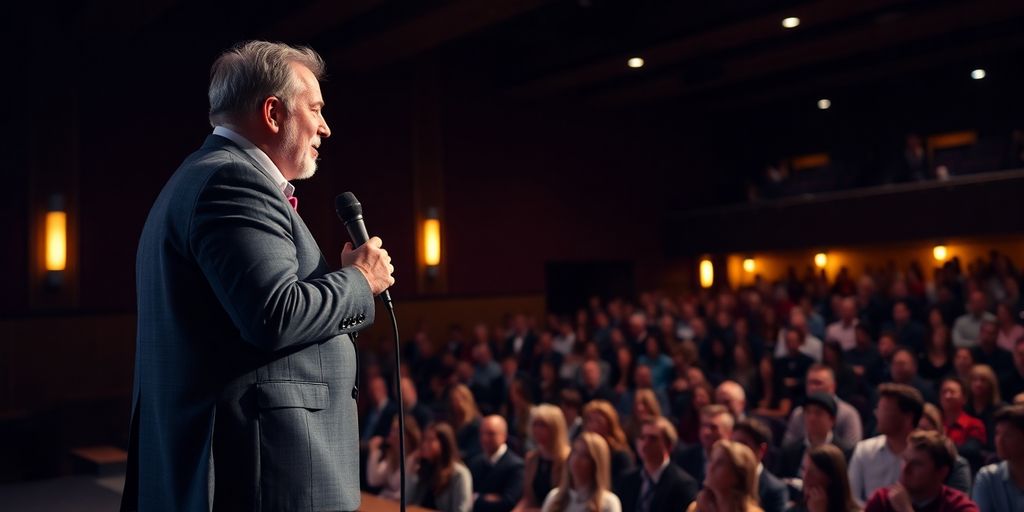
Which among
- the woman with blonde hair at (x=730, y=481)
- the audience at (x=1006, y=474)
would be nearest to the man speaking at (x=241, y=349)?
the woman with blonde hair at (x=730, y=481)

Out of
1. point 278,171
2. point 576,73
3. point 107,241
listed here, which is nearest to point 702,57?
point 576,73

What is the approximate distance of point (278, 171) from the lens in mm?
1166

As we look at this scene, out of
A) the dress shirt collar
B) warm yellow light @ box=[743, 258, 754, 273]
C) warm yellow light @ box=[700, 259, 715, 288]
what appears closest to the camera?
the dress shirt collar

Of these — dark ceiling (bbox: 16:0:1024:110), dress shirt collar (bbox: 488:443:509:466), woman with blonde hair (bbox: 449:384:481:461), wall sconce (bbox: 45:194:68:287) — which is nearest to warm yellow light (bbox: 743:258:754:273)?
dark ceiling (bbox: 16:0:1024:110)

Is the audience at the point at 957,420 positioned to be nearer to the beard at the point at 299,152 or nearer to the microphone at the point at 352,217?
the microphone at the point at 352,217

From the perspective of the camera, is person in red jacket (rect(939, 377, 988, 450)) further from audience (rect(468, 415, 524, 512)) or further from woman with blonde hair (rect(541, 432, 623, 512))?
audience (rect(468, 415, 524, 512))

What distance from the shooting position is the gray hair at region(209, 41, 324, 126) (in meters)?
1.14

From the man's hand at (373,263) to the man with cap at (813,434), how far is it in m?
3.19

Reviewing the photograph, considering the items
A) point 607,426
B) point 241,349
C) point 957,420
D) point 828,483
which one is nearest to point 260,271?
point 241,349

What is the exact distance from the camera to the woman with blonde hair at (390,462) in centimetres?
454

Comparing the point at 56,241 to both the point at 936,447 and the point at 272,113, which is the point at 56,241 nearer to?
the point at 936,447

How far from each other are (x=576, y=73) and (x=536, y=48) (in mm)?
662

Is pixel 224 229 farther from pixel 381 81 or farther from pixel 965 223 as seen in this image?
pixel 965 223

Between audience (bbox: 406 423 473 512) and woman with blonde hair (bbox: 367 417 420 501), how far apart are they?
0.56ft
